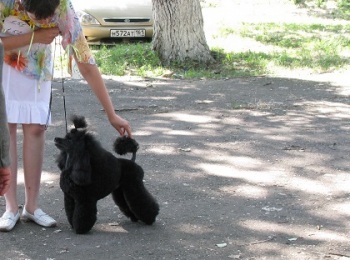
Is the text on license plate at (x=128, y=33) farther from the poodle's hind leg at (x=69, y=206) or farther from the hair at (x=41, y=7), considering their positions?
the hair at (x=41, y=7)

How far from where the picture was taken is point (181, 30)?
40.1 feet

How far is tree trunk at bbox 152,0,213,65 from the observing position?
12164mm

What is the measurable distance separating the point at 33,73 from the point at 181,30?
290 inches

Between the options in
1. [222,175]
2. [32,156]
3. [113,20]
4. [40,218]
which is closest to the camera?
[32,156]

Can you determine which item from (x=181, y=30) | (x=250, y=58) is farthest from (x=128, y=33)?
(x=250, y=58)

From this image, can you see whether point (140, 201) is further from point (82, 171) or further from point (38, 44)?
point (38, 44)

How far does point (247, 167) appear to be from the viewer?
679 cm

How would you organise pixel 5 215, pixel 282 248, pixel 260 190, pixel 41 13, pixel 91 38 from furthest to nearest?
pixel 91 38, pixel 260 190, pixel 5 215, pixel 282 248, pixel 41 13

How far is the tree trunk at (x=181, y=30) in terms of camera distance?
1216cm

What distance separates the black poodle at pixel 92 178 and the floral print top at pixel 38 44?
41 centimetres

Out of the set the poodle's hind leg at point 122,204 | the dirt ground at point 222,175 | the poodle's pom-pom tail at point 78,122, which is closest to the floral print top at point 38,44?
the poodle's pom-pom tail at point 78,122

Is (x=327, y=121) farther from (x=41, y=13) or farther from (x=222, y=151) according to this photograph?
(x=41, y=13)

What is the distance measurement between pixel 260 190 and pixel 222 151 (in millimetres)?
1235

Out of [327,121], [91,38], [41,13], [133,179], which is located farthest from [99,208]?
[91,38]
